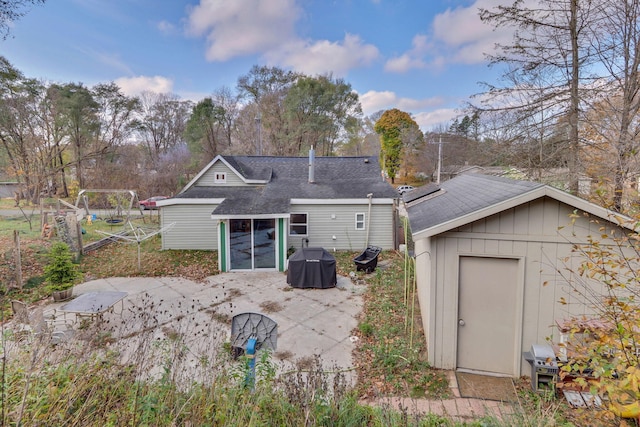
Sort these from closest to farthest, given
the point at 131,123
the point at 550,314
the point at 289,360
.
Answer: the point at 550,314 < the point at 289,360 < the point at 131,123

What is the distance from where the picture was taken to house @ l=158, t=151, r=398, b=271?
460 inches

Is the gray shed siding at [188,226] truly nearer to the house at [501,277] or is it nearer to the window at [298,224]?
the window at [298,224]

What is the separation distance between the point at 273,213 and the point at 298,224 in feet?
9.70

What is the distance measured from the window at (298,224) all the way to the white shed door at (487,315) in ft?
31.0

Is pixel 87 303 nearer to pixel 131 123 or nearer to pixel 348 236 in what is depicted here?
pixel 348 236

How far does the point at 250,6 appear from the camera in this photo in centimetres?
1197

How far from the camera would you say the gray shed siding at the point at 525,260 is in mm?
4906

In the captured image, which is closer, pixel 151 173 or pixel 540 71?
pixel 540 71

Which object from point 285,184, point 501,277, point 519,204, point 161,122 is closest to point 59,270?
point 285,184

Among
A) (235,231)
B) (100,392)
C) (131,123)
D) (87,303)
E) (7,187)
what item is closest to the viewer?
(100,392)

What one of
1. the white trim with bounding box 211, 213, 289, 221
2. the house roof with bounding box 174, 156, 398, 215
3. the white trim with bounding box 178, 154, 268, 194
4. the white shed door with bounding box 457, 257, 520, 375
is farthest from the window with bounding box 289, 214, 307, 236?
the white shed door with bounding box 457, 257, 520, 375

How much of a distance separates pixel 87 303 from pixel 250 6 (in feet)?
38.8

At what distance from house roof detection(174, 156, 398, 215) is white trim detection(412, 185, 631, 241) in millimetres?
7441

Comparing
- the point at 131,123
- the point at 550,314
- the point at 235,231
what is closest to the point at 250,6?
the point at 235,231
